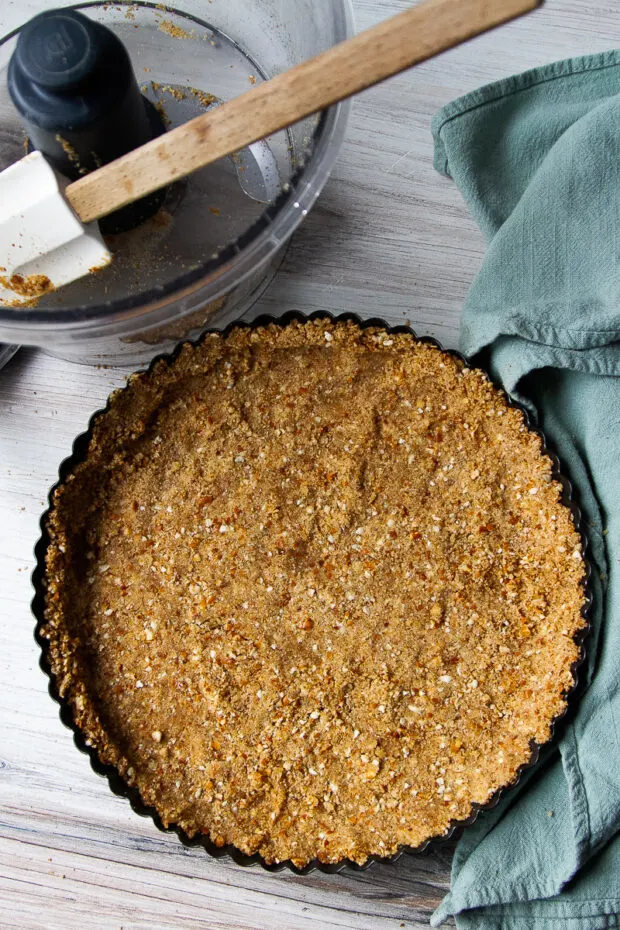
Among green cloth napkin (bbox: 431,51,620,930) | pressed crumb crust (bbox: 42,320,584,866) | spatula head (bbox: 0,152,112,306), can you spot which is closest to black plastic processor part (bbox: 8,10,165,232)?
spatula head (bbox: 0,152,112,306)

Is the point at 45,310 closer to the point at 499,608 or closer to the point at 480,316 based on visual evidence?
the point at 480,316

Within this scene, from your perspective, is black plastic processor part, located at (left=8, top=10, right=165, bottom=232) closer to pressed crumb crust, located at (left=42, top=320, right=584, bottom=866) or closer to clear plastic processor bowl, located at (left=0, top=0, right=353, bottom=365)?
clear plastic processor bowl, located at (left=0, top=0, right=353, bottom=365)

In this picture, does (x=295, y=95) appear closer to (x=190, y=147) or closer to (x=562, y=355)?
(x=190, y=147)

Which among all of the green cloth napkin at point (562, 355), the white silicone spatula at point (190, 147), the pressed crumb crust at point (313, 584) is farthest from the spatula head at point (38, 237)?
the green cloth napkin at point (562, 355)

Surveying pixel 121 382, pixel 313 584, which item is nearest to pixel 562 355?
pixel 313 584

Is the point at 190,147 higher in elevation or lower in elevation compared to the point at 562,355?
higher

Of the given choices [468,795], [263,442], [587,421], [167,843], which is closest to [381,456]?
[263,442]
